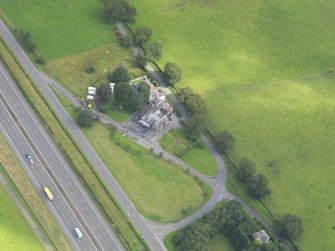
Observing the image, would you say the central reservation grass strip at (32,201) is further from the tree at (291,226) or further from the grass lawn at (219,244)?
the tree at (291,226)

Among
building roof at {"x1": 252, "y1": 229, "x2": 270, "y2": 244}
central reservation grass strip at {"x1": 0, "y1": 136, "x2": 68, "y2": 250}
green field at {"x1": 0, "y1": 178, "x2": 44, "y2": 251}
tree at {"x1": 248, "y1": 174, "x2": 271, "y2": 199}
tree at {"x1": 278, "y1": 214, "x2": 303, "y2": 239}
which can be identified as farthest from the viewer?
tree at {"x1": 248, "y1": 174, "x2": 271, "y2": 199}

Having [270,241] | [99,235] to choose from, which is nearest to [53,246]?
[99,235]

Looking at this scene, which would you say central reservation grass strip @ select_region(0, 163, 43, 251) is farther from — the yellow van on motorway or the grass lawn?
the grass lawn

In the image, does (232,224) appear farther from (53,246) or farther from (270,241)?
(53,246)

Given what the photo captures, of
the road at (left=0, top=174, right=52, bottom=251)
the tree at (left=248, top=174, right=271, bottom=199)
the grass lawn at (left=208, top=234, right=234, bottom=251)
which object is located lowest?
the grass lawn at (left=208, top=234, right=234, bottom=251)

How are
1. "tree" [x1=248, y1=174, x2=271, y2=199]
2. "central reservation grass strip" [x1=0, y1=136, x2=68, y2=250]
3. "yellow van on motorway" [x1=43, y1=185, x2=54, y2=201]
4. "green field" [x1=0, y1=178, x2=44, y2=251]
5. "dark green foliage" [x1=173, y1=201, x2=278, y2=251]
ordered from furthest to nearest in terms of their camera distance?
"tree" [x1=248, y1=174, x2=271, y2=199] → "yellow van on motorway" [x1=43, y1=185, x2=54, y2=201] → "central reservation grass strip" [x1=0, y1=136, x2=68, y2=250] → "dark green foliage" [x1=173, y1=201, x2=278, y2=251] → "green field" [x1=0, y1=178, x2=44, y2=251]

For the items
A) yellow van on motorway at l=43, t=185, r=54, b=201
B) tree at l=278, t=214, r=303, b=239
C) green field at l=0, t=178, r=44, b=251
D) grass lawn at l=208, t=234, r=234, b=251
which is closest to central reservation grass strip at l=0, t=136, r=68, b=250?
green field at l=0, t=178, r=44, b=251
